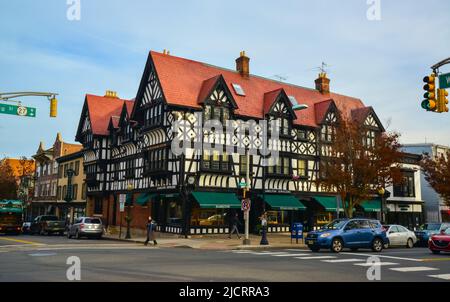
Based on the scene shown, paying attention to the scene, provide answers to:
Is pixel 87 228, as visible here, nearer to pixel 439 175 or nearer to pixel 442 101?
pixel 442 101

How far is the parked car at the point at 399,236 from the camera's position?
25.0 meters

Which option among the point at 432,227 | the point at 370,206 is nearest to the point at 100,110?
the point at 370,206

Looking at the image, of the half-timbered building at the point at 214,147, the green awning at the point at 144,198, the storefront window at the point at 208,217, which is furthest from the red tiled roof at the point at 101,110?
the storefront window at the point at 208,217

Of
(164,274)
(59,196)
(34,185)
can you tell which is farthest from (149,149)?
(34,185)

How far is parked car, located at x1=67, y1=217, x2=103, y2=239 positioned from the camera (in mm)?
30844

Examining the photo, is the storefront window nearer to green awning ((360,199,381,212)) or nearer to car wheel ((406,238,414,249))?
car wheel ((406,238,414,249))

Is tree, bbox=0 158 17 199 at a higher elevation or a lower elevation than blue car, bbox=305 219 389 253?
higher

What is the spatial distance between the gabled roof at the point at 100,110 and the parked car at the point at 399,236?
1160 inches

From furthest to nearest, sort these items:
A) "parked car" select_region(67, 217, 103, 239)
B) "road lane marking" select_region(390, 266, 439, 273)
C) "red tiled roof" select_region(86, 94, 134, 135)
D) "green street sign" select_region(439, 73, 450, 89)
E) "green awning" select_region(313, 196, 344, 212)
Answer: "red tiled roof" select_region(86, 94, 134, 135), "green awning" select_region(313, 196, 344, 212), "parked car" select_region(67, 217, 103, 239), "green street sign" select_region(439, 73, 450, 89), "road lane marking" select_region(390, 266, 439, 273)

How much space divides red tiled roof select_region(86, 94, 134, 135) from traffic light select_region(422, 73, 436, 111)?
34.8 meters

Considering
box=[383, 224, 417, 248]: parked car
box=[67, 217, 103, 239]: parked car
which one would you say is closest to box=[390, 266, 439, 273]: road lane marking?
box=[383, 224, 417, 248]: parked car

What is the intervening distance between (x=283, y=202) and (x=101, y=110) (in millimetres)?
23282

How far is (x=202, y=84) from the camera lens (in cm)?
3419
